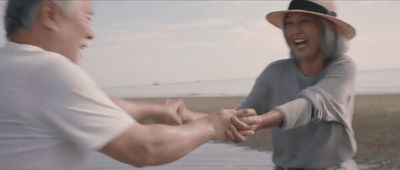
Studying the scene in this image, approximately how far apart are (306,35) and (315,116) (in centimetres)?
55

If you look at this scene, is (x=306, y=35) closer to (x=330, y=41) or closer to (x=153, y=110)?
(x=330, y=41)

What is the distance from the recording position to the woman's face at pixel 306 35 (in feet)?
13.0

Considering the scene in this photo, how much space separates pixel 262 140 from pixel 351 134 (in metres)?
18.3

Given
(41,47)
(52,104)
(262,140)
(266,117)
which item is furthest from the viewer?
(262,140)

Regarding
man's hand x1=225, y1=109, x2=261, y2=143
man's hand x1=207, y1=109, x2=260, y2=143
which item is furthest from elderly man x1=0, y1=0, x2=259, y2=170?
man's hand x1=225, y1=109, x2=261, y2=143

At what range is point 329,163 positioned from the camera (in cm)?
381

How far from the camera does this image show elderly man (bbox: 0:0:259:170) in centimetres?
223

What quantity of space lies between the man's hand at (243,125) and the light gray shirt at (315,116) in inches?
6.3

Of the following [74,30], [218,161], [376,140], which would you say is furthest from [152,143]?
[376,140]

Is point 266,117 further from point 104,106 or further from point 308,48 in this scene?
point 104,106

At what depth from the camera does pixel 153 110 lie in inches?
146

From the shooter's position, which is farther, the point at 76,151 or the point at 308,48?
the point at 308,48

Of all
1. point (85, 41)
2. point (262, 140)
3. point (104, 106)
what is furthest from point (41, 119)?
point (262, 140)

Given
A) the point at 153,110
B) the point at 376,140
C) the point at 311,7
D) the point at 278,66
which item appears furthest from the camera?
the point at 376,140
